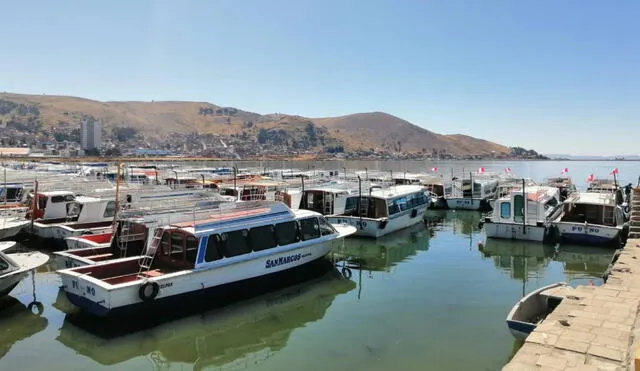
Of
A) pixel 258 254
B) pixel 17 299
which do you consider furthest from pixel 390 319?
pixel 17 299

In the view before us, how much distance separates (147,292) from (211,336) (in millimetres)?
2275

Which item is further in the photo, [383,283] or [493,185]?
[493,185]

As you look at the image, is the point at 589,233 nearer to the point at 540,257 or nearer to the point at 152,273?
the point at 540,257

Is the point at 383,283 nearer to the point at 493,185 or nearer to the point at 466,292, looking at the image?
the point at 466,292

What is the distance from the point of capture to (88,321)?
14289 mm

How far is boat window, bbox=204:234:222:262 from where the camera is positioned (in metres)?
15.5

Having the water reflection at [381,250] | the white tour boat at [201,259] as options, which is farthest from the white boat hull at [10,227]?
the water reflection at [381,250]

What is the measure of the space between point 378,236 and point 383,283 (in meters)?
8.83

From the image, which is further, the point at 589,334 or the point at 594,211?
the point at 594,211

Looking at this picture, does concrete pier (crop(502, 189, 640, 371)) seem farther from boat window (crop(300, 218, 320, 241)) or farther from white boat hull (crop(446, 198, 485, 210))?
white boat hull (crop(446, 198, 485, 210))

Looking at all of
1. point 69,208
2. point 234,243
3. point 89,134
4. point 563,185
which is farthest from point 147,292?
point 89,134

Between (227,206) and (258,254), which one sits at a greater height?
(227,206)

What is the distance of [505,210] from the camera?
1115 inches

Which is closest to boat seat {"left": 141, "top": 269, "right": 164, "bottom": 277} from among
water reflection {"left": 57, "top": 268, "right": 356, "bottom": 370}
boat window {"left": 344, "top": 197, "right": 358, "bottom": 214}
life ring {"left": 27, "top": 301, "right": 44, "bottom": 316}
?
water reflection {"left": 57, "top": 268, "right": 356, "bottom": 370}
